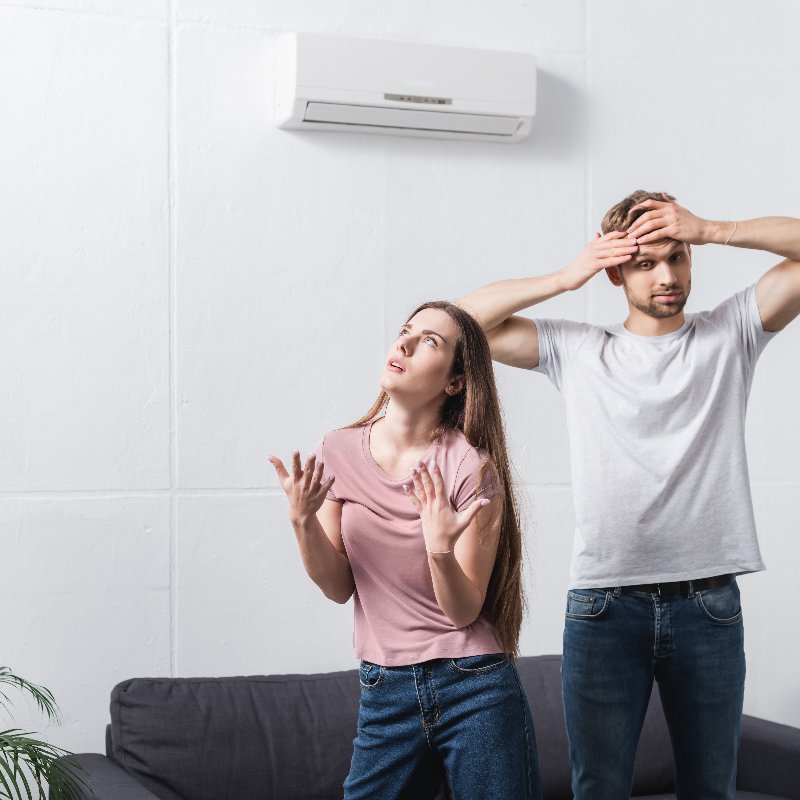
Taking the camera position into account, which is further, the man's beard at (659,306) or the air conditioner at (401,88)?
the air conditioner at (401,88)

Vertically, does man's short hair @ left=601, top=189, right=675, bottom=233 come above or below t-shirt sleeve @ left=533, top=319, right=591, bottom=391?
above

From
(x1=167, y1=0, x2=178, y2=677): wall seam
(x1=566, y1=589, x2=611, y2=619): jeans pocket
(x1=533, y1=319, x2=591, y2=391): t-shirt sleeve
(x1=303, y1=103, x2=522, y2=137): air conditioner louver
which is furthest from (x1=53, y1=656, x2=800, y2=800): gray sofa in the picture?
(x1=303, y1=103, x2=522, y2=137): air conditioner louver

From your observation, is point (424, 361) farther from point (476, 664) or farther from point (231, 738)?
point (231, 738)

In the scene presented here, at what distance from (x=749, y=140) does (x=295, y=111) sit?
1602 millimetres

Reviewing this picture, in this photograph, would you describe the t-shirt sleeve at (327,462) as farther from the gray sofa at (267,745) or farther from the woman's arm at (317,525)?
the gray sofa at (267,745)

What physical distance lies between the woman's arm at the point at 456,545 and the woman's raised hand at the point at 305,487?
153 millimetres

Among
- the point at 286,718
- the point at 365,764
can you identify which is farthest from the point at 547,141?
the point at 365,764

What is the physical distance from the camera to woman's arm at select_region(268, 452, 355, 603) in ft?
5.89

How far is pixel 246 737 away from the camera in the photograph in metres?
2.88

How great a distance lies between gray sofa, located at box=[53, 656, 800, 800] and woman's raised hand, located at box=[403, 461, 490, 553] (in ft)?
4.02

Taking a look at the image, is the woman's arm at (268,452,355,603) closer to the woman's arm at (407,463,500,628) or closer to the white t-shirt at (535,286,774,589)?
the woman's arm at (407,463,500,628)

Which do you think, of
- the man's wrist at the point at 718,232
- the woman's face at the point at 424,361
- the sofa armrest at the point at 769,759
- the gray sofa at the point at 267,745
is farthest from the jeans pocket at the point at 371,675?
the sofa armrest at the point at 769,759

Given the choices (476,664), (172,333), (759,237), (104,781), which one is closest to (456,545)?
(476,664)

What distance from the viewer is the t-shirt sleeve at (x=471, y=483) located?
74.5 inches
